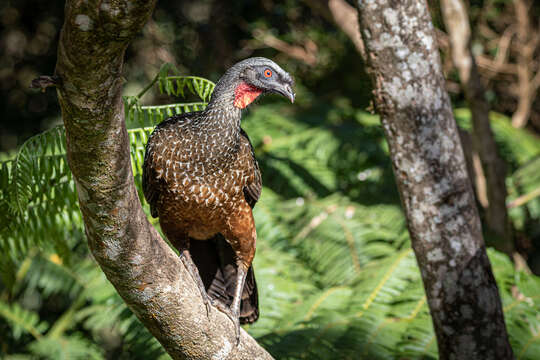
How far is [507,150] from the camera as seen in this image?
5301 mm

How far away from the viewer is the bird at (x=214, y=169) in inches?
84.1

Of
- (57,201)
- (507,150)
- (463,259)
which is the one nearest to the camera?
(463,259)

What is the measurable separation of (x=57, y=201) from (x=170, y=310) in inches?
46.0

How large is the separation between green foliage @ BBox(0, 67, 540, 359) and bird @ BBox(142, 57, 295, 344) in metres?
0.31

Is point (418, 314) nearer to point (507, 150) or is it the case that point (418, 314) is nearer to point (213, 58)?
point (507, 150)

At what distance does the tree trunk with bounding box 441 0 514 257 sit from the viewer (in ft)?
13.1

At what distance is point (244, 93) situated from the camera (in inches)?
→ 88.1

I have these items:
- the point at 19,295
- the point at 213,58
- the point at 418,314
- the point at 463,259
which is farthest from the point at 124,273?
the point at 213,58

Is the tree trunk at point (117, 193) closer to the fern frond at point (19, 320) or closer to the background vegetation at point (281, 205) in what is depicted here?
the background vegetation at point (281, 205)

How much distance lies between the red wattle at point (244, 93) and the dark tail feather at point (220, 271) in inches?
28.1

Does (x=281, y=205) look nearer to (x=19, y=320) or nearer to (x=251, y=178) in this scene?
(x=251, y=178)

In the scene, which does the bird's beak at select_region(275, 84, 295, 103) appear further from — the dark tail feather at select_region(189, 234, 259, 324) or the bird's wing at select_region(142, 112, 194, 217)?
the dark tail feather at select_region(189, 234, 259, 324)

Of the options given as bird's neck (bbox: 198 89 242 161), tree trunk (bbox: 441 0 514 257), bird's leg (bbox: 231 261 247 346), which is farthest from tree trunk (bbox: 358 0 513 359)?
tree trunk (bbox: 441 0 514 257)

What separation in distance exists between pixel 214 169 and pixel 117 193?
0.71 metres
